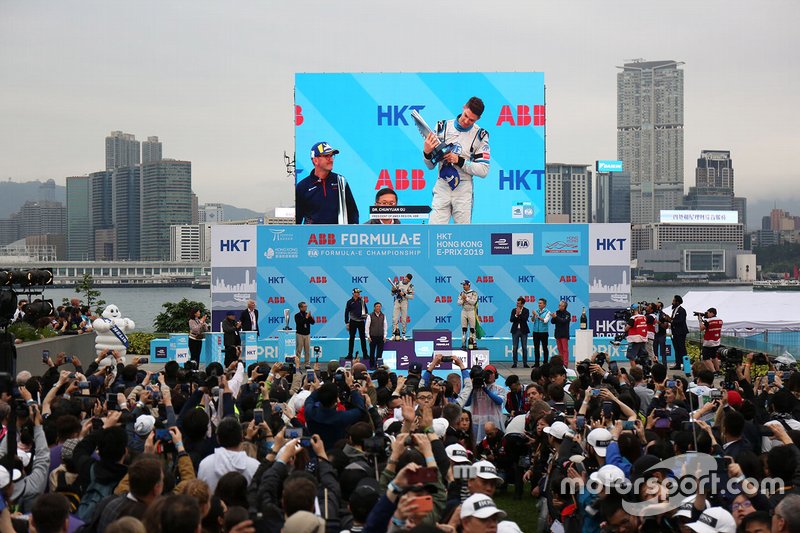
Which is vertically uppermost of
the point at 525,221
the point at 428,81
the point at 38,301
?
the point at 428,81

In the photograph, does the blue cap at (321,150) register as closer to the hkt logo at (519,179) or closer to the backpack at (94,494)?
the hkt logo at (519,179)

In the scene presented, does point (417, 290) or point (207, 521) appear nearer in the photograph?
point (207, 521)

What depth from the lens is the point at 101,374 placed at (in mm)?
12328

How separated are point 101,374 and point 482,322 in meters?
16.4

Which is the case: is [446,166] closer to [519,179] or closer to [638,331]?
[519,179]

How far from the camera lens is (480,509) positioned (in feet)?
17.4

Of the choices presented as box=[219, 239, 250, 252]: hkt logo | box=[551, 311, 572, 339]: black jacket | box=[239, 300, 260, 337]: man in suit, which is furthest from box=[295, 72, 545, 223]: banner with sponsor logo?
box=[551, 311, 572, 339]: black jacket

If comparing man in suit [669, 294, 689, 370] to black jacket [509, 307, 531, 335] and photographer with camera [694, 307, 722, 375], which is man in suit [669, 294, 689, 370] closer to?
photographer with camera [694, 307, 722, 375]

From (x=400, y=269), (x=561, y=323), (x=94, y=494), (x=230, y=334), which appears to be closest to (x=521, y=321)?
(x=561, y=323)

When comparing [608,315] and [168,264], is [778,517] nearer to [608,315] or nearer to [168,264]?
[608,315]

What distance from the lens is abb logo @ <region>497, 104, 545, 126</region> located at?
3019cm

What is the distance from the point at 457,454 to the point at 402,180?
76.9 feet

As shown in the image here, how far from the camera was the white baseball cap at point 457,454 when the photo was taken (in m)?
7.03

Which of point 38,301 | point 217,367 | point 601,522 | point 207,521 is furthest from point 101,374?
point 601,522
